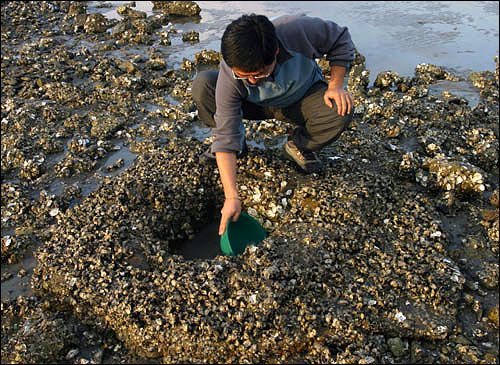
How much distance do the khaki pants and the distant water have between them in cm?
336

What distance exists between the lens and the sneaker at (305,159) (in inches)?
159

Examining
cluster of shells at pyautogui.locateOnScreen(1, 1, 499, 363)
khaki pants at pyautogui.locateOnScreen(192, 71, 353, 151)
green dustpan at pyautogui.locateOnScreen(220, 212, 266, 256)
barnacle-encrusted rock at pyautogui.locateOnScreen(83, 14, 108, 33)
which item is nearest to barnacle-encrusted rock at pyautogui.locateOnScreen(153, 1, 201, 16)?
barnacle-encrusted rock at pyautogui.locateOnScreen(83, 14, 108, 33)

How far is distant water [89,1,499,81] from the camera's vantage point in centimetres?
699

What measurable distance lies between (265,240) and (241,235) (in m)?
0.31

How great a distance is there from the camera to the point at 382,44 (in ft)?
25.2

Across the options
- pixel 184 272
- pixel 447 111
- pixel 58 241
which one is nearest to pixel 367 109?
pixel 447 111

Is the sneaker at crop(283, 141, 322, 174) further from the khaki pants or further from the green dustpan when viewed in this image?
the green dustpan

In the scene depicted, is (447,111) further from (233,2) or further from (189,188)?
(233,2)

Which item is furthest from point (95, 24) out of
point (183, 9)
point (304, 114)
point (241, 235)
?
point (241, 235)

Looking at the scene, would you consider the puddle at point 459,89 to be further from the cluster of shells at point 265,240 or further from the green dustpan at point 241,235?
the green dustpan at point 241,235

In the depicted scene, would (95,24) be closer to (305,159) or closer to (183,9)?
(183,9)

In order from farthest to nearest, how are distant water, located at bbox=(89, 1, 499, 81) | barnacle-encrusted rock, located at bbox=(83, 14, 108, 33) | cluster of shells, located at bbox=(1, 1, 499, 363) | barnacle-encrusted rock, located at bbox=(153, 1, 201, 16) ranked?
barnacle-encrusted rock, located at bbox=(153, 1, 201, 16), barnacle-encrusted rock, located at bbox=(83, 14, 108, 33), distant water, located at bbox=(89, 1, 499, 81), cluster of shells, located at bbox=(1, 1, 499, 363)

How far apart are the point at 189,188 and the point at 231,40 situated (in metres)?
1.79

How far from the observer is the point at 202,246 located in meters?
3.85
